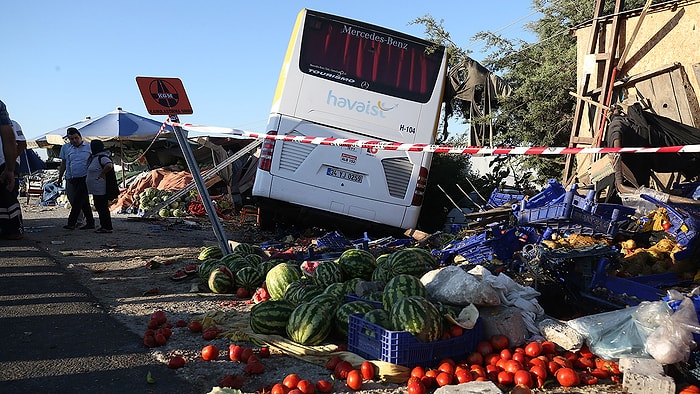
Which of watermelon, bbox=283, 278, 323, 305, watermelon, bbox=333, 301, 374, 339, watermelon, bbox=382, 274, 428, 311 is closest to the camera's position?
watermelon, bbox=382, 274, 428, 311

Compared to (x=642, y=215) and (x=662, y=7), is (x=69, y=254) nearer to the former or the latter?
(x=642, y=215)

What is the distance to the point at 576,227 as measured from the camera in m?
6.86

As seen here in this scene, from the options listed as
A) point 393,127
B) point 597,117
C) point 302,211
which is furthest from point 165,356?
point 597,117

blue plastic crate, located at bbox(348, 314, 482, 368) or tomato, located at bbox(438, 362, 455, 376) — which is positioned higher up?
blue plastic crate, located at bbox(348, 314, 482, 368)

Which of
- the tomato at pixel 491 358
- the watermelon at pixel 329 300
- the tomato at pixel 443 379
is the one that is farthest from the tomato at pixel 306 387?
the tomato at pixel 491 358

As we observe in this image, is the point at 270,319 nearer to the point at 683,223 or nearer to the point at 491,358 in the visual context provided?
the point at 491,358

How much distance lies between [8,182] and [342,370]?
7.66 m

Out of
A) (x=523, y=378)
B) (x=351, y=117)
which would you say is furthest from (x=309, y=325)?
(x=351, y=117)

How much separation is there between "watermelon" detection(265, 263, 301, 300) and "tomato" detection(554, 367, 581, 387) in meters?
2.78

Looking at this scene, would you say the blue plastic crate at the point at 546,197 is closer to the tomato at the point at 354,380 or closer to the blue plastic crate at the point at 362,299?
the blue plastic crate at the point at 362,299

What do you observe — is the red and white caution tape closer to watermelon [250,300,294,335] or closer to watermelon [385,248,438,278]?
watermelon [385,248,438,278]

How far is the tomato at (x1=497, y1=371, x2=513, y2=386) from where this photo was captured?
3.73 metres

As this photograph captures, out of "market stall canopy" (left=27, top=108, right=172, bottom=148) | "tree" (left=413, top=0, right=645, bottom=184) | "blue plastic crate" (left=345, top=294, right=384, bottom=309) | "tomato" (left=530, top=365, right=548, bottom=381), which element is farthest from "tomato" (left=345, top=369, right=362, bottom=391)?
"market stall canopy" (left=27, top=108, right=172, bottom=148)

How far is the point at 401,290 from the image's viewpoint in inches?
175
